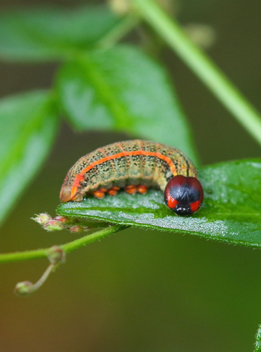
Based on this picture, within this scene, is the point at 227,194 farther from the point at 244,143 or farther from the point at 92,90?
the point at 244,143

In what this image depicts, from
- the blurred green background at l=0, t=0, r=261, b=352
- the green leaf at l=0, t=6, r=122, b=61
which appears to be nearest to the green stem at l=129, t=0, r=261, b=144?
the green leaf at l=0, t=6, r=122, b=61

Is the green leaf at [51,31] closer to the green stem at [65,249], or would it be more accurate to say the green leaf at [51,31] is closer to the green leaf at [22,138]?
the green leaf at [22,138]

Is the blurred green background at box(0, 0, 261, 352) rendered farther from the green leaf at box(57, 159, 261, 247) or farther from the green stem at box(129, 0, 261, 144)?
the green leaf at box(57, 159, 261, 247)

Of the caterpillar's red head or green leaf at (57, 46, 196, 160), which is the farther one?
green leaf at (57, 46, 196, 160)

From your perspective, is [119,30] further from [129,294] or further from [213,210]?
[129,294]

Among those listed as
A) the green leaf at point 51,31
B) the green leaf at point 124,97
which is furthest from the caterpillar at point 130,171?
the green leaf at point 51,31

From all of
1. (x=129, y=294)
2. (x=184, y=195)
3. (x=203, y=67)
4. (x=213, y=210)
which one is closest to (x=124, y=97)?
(x=203, y=67)

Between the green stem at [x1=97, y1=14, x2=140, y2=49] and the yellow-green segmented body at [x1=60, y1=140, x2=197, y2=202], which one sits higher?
the green stem at [x1=97, y1=14, x2=140, y2=49]
